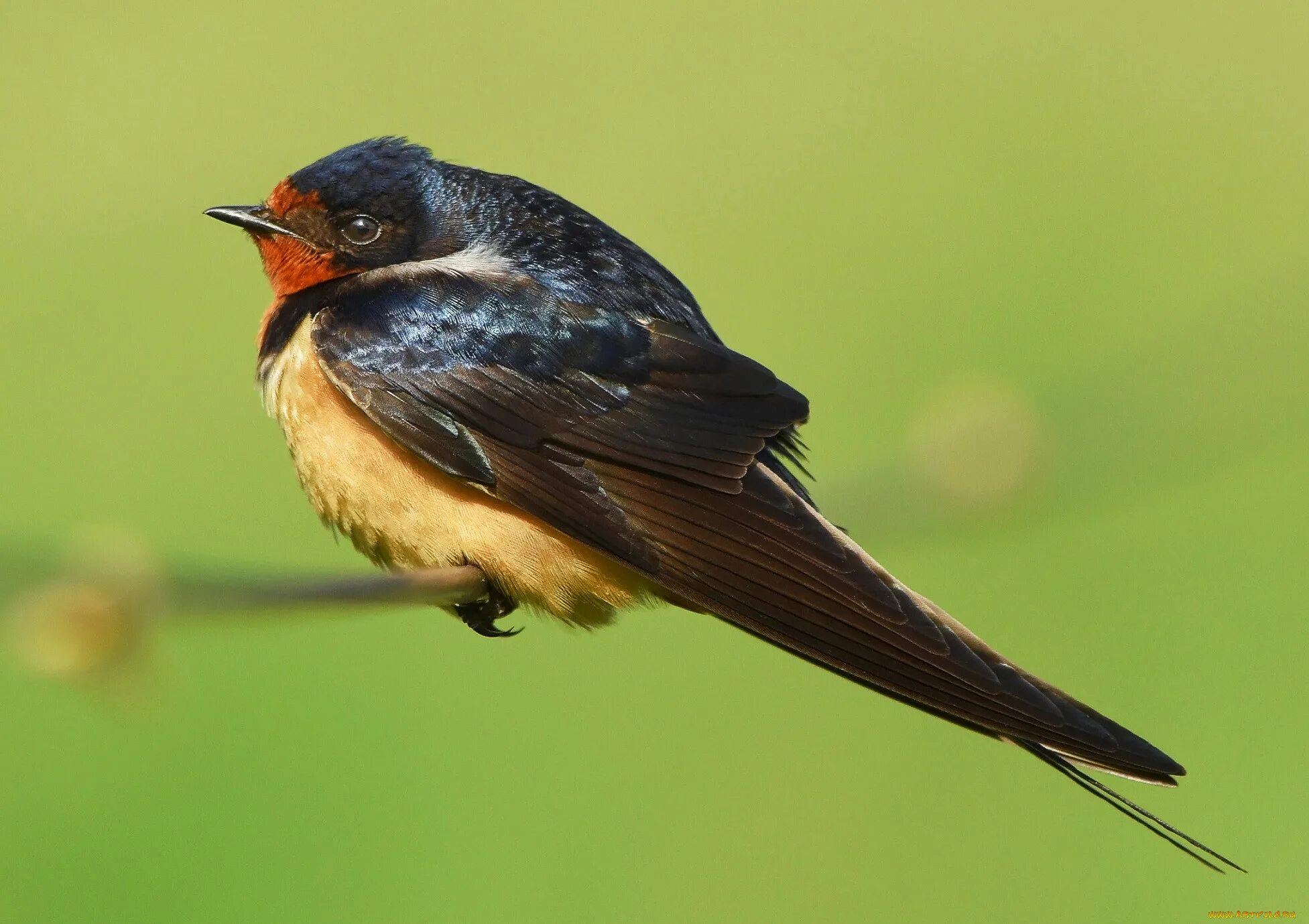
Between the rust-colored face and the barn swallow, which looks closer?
the barn swallow

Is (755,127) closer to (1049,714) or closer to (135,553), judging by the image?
(1049,714)

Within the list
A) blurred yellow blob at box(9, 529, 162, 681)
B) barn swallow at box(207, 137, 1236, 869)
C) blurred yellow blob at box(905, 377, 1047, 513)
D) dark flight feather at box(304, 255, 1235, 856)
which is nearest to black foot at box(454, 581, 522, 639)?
barn swallow at box(207, 137, 1236, 869)

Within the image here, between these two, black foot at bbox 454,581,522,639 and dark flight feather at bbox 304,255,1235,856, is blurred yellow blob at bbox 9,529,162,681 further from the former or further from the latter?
black foot at bbox 454,581,522,639

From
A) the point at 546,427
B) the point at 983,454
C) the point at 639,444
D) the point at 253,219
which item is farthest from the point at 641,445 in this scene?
the point at 253,219

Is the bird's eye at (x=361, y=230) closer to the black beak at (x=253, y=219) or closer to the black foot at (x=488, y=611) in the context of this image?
the black beak at (x=253, y=219)

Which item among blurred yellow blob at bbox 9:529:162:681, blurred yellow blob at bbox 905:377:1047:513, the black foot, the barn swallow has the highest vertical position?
blurred yellow blob at bbox 905:377:1047:513

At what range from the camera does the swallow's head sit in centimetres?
239

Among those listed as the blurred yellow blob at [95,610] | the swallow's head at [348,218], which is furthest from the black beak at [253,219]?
the blurred yellow blob at [95,610]

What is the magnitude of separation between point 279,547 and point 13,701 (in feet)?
2.11

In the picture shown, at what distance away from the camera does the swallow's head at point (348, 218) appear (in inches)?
94.3

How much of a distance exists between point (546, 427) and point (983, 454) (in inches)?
23.0

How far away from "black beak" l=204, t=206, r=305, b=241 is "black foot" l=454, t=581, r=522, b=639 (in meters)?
0.58

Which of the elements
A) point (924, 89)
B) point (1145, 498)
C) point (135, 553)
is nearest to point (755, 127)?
point (924, 89)

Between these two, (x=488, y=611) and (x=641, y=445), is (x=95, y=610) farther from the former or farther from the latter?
(x=488, y=611)
